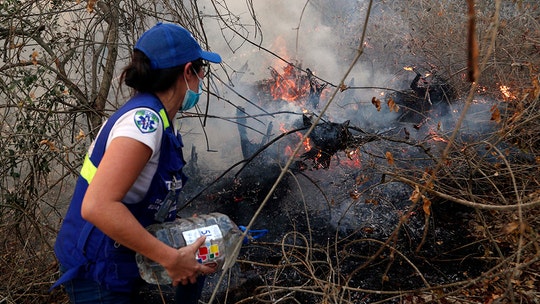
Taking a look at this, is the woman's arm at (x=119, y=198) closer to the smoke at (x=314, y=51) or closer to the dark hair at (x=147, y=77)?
the dark hair at (x=147, y=77)

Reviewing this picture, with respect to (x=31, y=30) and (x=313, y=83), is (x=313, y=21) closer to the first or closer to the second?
(x=313, y=83)

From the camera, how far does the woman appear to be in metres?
1.76

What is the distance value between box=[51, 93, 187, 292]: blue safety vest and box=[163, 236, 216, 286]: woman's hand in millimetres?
298

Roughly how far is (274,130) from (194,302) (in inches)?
190

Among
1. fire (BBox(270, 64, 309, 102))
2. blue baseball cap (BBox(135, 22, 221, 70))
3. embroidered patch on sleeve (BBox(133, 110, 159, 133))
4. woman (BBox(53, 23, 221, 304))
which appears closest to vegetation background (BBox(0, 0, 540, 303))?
blue baseball cap (BBox(135, 22, 221, 70))

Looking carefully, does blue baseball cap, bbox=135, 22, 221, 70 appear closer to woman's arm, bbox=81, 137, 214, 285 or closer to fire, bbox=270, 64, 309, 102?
woman's arm, bbox=81, 137, 214, 285

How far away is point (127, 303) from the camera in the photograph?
2.19 meters

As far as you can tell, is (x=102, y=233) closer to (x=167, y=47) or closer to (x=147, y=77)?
(x=147, y=77)

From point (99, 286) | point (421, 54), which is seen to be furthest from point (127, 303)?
point (421, 54)

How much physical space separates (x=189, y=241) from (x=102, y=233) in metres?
0.42

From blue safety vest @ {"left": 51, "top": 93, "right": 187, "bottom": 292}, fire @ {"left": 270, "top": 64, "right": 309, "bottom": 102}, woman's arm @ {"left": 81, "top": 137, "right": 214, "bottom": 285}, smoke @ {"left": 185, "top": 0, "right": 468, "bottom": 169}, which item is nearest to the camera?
woman's arm @ {"left": 81, "top": 137, "right": 214, "bottom": 285}

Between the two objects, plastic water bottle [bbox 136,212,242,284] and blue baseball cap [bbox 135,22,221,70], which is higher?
blue baseball cap [bbox 135,22,221,70]

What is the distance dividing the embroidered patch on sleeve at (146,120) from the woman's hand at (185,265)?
1.91 feet

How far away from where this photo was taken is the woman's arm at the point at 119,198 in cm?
168
